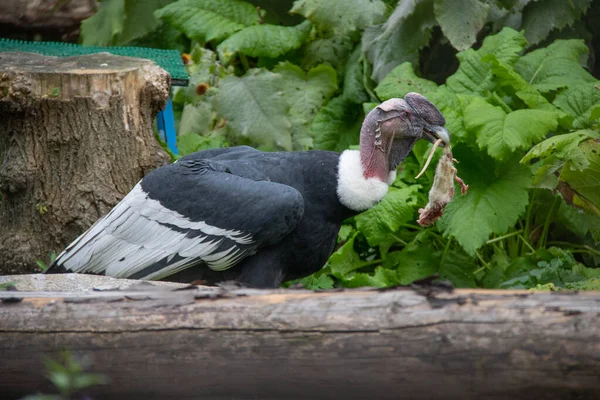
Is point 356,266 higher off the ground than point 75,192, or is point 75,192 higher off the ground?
point 75,192

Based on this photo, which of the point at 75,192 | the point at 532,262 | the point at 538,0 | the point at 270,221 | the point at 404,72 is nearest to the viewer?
the point at 270,221

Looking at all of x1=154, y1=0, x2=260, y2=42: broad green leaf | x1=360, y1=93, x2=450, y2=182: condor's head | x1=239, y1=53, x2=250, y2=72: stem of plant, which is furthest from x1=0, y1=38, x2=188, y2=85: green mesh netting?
x1=360, y1=93, x2=450, y2=182: condor's head

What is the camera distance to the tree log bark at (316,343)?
1999 mm

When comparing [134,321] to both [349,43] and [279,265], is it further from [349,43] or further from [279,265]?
[349,43]

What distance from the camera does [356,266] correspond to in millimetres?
4836

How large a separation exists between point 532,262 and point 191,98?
2358 millimetres

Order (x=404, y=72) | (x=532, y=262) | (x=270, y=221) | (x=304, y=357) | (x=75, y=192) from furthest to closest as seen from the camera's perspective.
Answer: (x=404, y=72), (x=532, y=262), (x=75, y=192), (x=270, y=221), (x=304, y=357)

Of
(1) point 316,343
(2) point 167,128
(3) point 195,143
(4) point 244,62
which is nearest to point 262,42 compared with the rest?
(4) point 244,62

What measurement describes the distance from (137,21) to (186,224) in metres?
3.35

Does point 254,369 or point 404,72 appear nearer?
point 254,369

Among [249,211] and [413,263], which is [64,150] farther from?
[413,263]

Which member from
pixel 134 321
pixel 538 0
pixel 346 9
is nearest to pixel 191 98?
pixel 346 9

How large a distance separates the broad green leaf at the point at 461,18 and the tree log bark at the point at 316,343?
327 cm

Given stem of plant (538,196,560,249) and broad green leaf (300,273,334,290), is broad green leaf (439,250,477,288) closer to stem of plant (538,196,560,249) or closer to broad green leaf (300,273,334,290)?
stem of plant (538,196,560,249)
